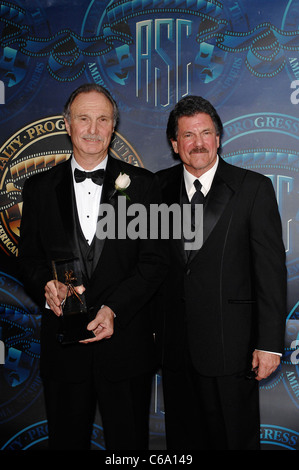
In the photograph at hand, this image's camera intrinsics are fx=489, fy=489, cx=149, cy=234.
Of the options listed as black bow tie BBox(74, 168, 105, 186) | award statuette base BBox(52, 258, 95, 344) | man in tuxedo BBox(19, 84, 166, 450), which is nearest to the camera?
award statuette base BBox(52, 258, 95, 344)

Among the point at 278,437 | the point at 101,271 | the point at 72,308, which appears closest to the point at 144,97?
the point at 101,271

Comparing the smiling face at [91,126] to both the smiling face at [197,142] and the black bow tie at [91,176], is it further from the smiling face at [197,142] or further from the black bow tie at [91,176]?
the smiling face at [197,142]

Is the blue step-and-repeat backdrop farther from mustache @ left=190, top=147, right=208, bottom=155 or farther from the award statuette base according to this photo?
the award statuette base

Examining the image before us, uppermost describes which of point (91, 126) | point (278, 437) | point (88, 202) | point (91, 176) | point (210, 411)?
point (91, 126)

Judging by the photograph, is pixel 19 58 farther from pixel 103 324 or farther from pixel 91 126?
pixel 103 324

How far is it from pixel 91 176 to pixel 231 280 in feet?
2.80

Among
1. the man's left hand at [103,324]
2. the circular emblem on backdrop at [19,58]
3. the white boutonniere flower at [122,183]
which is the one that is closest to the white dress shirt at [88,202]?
the white boutonniere flower at [122,183]

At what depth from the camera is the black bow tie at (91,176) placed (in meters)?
2.39

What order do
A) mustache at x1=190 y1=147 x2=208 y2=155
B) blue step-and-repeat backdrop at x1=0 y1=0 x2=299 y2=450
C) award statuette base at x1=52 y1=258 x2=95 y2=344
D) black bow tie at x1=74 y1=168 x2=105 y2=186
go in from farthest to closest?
blue step-and-repeat backdrop at x1=0 y1=0 x2=299 y2=450 → mustache at x1=190 y1=147 x2=208 y2=155 → black bow tie at x1=74 y1=168 x2=105 y2=186 → award statuette base at x1=52 y1=258 x2=95 y2=344

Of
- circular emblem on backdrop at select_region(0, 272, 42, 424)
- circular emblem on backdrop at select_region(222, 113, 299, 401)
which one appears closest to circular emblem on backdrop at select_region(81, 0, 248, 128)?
circular emblem on backdrop at select_region(222, 113, 299, 401)

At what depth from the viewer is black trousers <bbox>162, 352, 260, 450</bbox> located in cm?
240

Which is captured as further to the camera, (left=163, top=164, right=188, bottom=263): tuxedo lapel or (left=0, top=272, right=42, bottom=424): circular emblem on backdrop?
(left=0, top=272, right=42, bottom=424): circular emblem on backdrop

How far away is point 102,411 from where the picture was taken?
7.57ft
